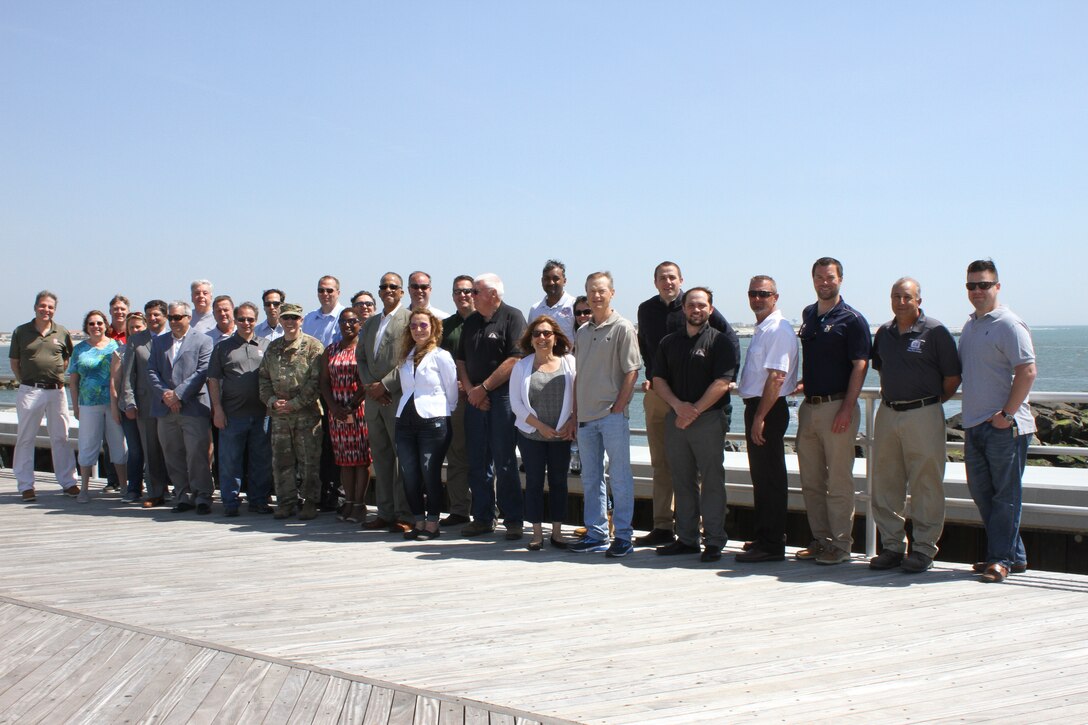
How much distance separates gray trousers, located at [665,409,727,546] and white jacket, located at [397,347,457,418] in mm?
1610

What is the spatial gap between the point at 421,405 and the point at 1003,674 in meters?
4.07

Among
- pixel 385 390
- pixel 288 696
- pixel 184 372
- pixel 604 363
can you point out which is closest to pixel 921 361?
pixel 604 363

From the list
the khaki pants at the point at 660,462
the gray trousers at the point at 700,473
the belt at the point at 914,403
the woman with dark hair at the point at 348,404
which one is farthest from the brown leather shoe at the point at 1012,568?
the woman with dark hair at the point at 348,404

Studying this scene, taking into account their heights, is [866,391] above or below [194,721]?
above

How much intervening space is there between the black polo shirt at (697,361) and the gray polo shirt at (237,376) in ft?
11.8

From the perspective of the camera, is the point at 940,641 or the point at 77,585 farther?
the point at 77,585

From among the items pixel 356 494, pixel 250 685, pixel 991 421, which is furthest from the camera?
pixel 356 494

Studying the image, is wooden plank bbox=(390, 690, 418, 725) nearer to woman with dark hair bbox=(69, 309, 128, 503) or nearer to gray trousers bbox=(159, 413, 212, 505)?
gray trousers bbox=(159, 413, 212, 505)

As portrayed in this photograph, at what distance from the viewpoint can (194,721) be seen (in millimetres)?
3318

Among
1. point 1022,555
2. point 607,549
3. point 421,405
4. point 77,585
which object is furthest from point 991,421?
point 77,585

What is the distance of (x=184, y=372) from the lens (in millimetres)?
7953

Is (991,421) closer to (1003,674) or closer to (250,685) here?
(1003,674)

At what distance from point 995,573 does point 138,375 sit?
6.91m

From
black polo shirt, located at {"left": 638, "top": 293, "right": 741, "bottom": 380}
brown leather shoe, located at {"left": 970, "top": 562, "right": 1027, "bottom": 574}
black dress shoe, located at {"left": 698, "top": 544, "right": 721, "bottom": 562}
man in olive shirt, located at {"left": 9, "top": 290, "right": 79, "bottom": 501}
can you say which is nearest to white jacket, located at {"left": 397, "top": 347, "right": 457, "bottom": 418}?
black polo shirt, located at {"left": 638, "top": 293, "right": 741, "bottom": 380}
